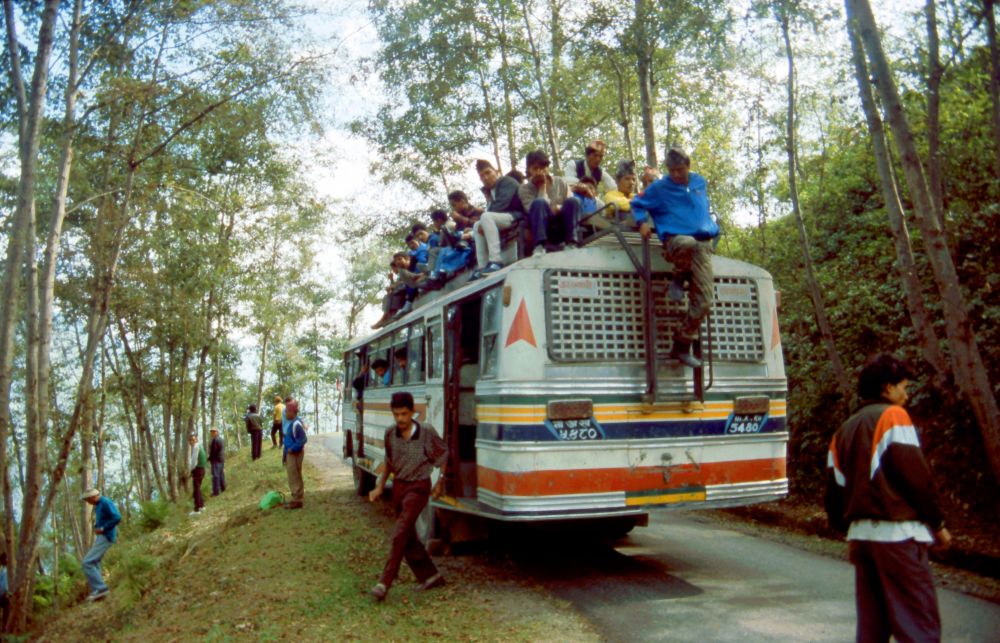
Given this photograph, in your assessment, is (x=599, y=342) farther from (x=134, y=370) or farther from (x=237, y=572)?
(x=134, y=370)

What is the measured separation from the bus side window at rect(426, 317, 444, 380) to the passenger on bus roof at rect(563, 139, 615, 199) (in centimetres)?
204

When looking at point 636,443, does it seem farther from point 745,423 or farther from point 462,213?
point 462,213

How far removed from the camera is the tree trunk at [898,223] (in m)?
8.21

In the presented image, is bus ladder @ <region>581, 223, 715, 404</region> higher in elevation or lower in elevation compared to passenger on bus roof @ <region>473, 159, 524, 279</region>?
lower

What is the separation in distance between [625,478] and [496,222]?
2.79 meters

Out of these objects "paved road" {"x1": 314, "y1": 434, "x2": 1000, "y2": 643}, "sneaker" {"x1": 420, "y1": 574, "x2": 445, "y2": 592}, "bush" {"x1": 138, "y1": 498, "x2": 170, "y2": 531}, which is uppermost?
"sneaker" {"x1": 420, "y1": 574, "x2": 445, "y2": 592}

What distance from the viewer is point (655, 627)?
19.1ft

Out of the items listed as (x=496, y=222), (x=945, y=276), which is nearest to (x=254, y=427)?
(x=496, y=222)

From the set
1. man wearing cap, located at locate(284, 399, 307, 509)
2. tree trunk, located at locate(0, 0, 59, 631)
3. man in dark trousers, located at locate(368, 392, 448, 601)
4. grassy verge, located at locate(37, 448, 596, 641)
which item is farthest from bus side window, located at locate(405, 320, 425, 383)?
tree trunk, located at locate(0, 0, 59, 631)

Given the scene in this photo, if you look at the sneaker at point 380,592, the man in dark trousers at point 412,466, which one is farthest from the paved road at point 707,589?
the sneaker at point 380,592

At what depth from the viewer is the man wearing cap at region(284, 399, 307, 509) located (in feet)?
41.3

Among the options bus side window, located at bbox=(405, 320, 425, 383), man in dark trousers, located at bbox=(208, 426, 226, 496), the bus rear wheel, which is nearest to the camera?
bus side window, located at bbox=(405, 320, 425, 383)

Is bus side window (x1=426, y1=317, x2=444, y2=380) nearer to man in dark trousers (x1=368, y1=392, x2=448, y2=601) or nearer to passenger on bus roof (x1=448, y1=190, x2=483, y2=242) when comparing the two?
man in dark trousers (x1=368, y1=392, x2=448, y2=601)

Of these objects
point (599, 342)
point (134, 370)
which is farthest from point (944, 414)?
point (134, 370)
